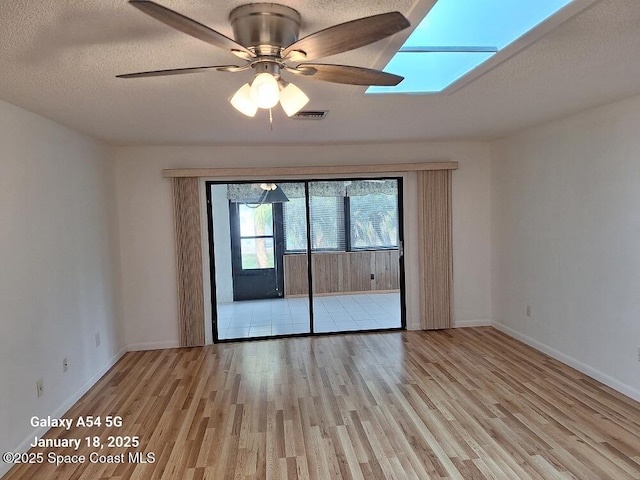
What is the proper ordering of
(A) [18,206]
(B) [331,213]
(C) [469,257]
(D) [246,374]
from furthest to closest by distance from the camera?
(B) [331,213]
(C) [469,257]
(D) [246,374]
(A) [18,206]

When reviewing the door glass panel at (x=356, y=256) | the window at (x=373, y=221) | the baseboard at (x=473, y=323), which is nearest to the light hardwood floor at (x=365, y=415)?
the baseboard at (x=473, y=323)

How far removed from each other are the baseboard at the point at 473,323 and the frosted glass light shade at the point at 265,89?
4.37 m

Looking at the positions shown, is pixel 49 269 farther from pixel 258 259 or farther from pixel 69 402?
pixel 258 259

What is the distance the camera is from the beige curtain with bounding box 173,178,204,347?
4793 mm

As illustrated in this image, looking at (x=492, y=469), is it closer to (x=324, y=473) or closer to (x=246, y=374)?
(x=324, y=473)

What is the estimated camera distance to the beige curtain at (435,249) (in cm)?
512

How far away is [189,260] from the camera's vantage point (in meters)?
4.86

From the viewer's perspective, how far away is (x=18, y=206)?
110 inches

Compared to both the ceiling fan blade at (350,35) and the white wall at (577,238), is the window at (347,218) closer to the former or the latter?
the white wall at (577,238)

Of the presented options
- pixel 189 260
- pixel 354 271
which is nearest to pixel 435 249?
pixel 354 271

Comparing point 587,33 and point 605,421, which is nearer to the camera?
point 587,33

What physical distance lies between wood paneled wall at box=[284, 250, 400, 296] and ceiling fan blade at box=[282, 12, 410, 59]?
216 inches

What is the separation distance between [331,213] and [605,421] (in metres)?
4.22

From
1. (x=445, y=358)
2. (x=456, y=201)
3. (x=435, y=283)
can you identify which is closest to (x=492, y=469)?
(x=445, y=358)
